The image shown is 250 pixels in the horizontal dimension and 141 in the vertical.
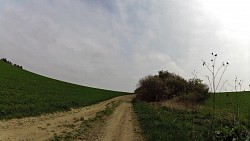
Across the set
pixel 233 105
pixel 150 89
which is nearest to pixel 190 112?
pixel 233 105

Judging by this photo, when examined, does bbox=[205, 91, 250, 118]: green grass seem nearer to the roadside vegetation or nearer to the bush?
the roadside vegetation

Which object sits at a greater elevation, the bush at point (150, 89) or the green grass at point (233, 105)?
the bush at point (150, 89)

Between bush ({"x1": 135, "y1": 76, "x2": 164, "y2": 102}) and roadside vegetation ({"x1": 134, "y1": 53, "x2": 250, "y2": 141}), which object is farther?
bush ({"x1": 135, "y1": 76, "x2": 164, "y2": 102})

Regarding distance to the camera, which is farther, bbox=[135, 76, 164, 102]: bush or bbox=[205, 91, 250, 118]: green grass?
bbox=[135, 76, 164, 102]: bush

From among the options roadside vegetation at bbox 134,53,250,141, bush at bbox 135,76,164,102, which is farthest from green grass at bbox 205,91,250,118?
bush at bbox 135,76,164,102

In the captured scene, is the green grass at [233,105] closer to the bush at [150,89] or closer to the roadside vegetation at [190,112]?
the roadside vegetation at [190,112]

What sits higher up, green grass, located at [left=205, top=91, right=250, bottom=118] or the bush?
the bush

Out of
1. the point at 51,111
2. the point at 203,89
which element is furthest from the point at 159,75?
the point at 51,111

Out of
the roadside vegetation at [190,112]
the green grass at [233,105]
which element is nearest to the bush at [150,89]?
the roadside vegetation at [190,112]

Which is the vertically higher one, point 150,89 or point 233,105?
point 150,89

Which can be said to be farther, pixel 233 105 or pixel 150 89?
pixel 150 89

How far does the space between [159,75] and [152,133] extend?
199 ft

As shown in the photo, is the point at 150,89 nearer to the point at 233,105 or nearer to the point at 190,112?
the point at 190,112

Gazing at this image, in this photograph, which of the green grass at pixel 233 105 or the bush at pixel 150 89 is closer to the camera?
the green grass at pixel 233 105
